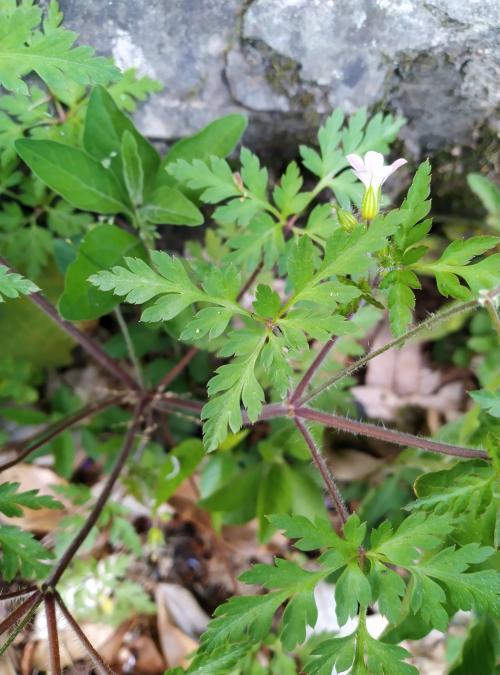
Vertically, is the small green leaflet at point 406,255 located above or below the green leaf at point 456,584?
above

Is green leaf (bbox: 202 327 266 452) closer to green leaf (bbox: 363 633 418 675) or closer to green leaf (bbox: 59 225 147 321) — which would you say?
green leaf (bbox: 59 225 147 321)

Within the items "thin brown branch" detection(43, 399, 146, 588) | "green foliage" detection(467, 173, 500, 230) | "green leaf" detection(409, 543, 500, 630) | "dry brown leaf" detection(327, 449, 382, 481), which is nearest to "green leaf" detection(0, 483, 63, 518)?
"thin brown branch" detection(43, 399, 146, 588)

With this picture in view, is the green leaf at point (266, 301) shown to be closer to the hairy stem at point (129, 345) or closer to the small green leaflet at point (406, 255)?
the small green leaflet at point (406, 255)

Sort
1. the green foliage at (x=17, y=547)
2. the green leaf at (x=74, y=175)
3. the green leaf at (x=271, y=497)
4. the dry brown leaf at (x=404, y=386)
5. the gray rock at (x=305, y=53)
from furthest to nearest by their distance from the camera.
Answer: the dry brown leaf at (x=404, y=386), the green leaf at (x=271, y=497), the gray rock at (x=305, y=53), the green leaf at (x=74, y=175), the green foliage at (x=17, y=547)

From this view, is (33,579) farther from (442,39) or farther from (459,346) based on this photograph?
(442,39)

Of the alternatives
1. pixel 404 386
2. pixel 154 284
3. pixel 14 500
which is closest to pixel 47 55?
pixel 154 284

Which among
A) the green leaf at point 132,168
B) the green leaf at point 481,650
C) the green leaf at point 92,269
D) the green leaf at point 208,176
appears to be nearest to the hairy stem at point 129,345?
the green leaf at point 92,269
